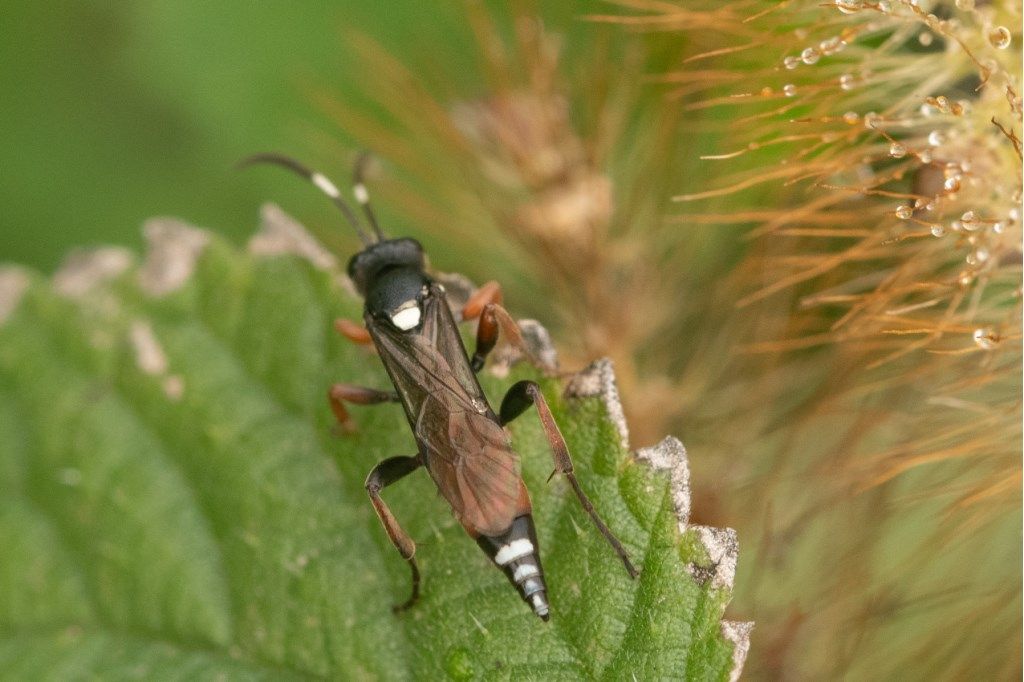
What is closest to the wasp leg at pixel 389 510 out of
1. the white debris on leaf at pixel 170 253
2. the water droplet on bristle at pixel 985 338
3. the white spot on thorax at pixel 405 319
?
the white spot on thorax at pixel 405 319

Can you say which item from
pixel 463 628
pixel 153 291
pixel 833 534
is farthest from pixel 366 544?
pixel 833 534

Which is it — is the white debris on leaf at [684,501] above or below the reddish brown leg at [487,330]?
below

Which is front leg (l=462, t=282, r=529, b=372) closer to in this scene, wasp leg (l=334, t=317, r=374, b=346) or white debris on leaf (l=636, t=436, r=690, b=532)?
wasp leg (l=334, t=317, r=374, b=346)

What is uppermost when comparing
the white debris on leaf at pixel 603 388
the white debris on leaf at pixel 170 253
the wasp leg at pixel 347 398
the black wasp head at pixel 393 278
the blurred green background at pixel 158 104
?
the blurred green background at pixel 158 104

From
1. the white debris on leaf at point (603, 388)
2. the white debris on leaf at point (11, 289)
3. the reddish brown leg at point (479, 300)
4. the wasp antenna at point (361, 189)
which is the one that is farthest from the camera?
the wasp antenna at point (361, 189)

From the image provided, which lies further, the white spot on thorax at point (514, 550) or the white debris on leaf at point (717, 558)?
the white spot on thorax at point (514, 550)

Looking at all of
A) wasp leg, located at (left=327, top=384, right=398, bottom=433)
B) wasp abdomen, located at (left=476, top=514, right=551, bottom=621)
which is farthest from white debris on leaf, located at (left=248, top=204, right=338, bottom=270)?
wasp abdomen, located at (left=476, top=514, right=551, bottom=621)

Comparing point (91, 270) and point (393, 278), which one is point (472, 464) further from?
point (91, 270)

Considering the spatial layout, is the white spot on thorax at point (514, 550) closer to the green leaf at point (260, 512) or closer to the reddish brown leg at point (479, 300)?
the green leaf at point (260, 512)
